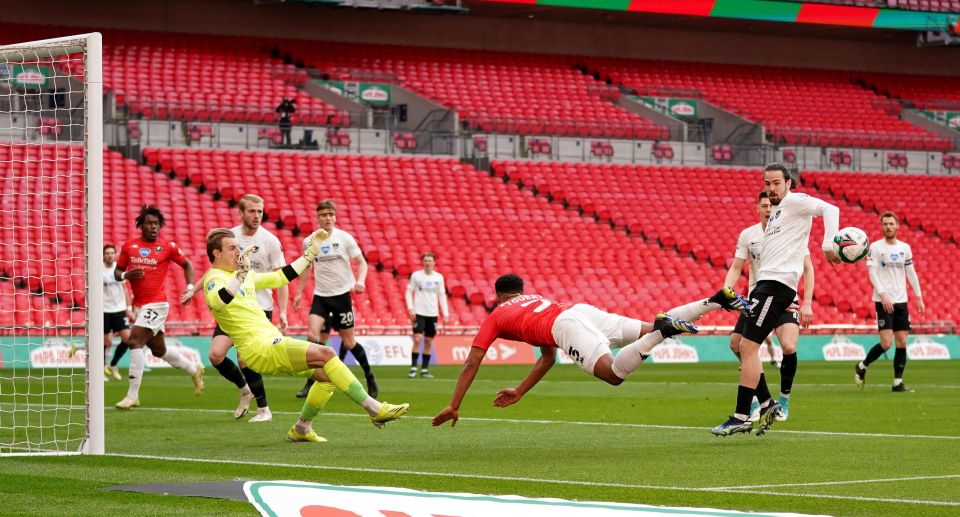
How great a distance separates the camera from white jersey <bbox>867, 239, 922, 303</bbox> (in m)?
18.6

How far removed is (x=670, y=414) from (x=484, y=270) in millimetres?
19025

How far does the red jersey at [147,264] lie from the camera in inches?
620

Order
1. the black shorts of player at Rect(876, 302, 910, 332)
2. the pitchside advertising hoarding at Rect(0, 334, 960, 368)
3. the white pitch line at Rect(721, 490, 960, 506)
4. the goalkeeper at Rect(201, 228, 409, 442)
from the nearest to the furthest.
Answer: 1. the white pitch line at Rect(721, 490, 960, 506)
2. the goalkeeper at Rect(201, 228, 409, 442)
3. the black shorts of player at Rect(876, 302, 910, 332)
4. the pitchside advertising hoarding at Rect(0, 334, 960, 368)

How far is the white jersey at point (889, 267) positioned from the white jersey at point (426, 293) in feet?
27.9

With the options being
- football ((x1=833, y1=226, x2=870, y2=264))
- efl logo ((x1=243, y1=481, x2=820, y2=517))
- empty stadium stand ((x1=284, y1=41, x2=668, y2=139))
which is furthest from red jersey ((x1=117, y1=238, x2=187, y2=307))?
empty stadium stand ((x1=284, y1=41, x2=668, y2=139))

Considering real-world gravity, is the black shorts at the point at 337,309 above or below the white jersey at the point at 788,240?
below

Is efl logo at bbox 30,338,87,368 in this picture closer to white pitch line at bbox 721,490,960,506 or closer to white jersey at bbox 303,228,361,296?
white jersey at bbox 303,228,361,296

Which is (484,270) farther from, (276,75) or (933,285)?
(933,285)

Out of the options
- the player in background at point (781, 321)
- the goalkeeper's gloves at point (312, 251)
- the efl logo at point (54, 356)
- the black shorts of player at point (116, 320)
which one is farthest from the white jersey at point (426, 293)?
the goalkeeper's gloves at point (312, 251)

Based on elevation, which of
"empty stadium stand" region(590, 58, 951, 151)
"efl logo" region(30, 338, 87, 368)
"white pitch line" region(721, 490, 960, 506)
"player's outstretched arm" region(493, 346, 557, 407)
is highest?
"empty stadium stand" region(590, 58, 951, 151)

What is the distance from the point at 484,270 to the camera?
33750mm

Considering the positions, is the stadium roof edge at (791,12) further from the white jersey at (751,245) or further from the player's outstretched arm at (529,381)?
the player's outstretched arm at (529,381)

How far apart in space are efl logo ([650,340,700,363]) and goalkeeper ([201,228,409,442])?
1944 cm

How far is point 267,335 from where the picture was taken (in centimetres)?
1139
